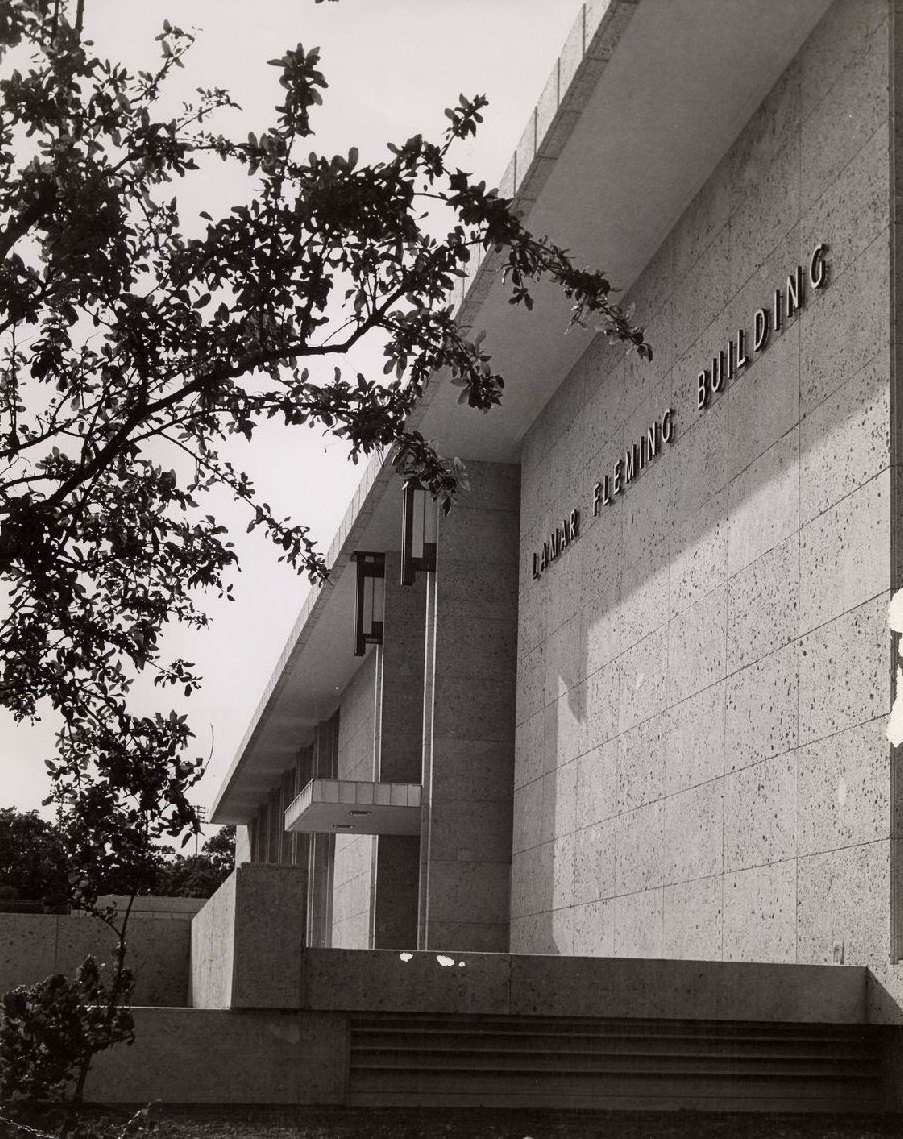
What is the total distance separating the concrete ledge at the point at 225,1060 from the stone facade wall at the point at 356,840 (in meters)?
15.8

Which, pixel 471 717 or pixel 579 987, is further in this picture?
pixel 471 717

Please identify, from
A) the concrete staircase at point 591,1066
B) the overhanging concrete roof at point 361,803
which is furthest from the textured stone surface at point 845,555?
the overhanging concrete roof at point 361,803

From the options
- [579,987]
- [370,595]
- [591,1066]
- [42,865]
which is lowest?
[591,1066]

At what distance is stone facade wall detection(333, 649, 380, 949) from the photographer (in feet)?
92.6

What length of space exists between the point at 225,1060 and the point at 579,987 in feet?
7.55

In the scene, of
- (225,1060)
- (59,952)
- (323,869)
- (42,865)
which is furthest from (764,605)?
(323,869)

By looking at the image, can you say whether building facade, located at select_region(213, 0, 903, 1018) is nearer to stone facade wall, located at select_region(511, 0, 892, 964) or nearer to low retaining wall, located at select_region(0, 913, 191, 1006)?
stone facade wall, located at select_region(511, 0, 892, 964)

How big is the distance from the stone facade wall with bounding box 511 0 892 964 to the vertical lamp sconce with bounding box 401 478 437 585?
4219 mm

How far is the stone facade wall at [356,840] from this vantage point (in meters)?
28.2

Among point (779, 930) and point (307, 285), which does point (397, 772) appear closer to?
point (779, 930)

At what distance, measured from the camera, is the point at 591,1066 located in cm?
1034

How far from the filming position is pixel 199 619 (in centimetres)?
753

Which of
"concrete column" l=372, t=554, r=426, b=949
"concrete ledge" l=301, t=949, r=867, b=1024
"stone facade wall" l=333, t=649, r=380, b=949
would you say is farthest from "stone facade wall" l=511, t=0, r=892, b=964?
"stone facade wall" l=333, t=649, r=380, b=949

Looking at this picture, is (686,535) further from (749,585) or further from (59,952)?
(59,952)
